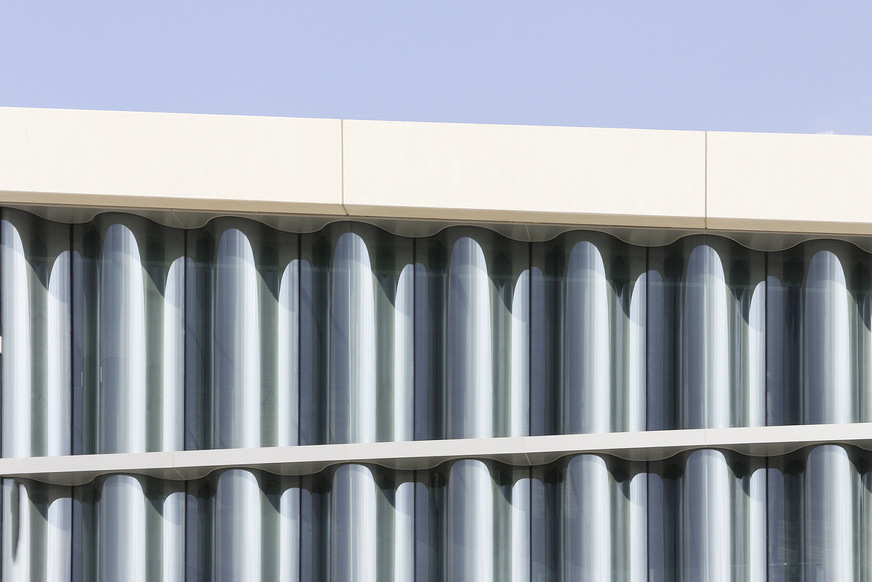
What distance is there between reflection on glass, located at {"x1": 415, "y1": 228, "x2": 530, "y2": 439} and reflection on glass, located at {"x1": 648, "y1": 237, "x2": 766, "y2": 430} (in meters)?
0.75

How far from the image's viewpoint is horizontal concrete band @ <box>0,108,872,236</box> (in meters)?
4.06

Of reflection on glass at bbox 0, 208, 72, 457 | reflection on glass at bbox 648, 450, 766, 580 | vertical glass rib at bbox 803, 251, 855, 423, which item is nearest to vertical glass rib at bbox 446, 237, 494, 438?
reflection on glass at bbox 648, 450, 766, 580

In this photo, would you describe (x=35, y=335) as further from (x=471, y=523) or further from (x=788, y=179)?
(x=788, y=179)

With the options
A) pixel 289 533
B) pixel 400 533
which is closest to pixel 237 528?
pixel 289 533

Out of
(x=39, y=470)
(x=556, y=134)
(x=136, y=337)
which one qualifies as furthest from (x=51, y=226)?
(x=556, y=134)

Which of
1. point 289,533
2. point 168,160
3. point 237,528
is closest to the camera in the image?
point 168,160

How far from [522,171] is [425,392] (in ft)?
4.34

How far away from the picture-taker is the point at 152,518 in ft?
14.0

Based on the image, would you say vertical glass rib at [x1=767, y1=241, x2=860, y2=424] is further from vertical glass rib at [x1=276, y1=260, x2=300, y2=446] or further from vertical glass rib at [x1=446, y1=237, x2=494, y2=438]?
vertical glass rib at [x1=276, y1=260, x2=300, y2=446]

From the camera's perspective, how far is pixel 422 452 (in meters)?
4.22

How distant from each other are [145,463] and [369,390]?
1.23m

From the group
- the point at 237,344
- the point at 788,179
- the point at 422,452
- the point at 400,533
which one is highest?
the point at 788,179

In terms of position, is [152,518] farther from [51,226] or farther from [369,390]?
[51,226]

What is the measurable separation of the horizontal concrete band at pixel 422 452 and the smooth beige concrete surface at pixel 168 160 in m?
1.31
